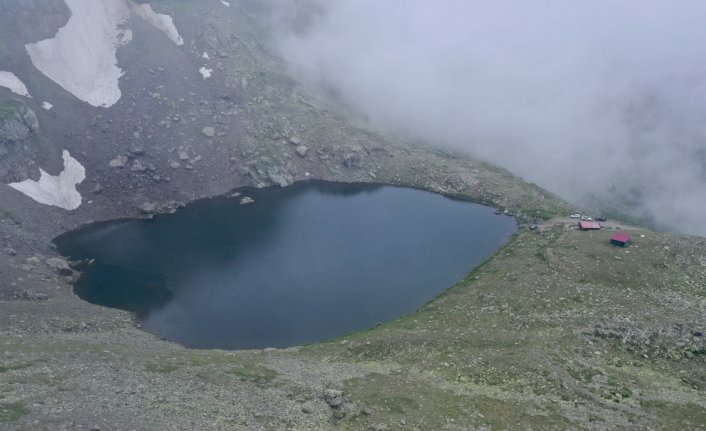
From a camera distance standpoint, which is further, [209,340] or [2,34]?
[2,34]

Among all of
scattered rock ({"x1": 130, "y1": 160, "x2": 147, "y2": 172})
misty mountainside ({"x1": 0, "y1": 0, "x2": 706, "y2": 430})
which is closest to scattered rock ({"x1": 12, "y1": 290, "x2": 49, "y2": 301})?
misty mountainside ({"x1": 0, "y1": 0, "x2": 706, "y2": 430})

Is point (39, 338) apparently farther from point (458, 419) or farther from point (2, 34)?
point (2, 34)

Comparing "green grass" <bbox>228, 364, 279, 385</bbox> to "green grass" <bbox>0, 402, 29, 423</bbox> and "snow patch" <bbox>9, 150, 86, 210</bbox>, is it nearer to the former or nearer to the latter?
"green grass" <bbox>0, 402, 29, 423</bbox>

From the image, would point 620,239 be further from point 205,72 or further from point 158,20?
point 158,20

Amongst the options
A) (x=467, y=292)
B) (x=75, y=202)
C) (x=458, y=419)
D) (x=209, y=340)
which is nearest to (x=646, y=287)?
(x=467, y=292)

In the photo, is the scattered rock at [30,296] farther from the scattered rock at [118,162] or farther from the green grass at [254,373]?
the scattered rock at [118,162]

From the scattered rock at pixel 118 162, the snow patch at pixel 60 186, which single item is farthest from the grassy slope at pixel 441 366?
the scattered rock at pixel 118 162
